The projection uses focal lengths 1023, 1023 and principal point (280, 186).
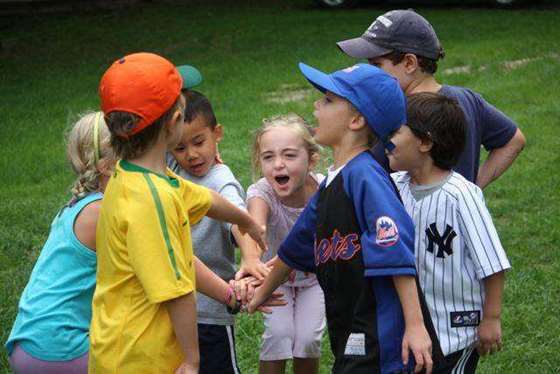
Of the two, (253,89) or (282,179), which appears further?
(253,89)

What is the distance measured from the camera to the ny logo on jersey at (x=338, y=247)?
11.1ft

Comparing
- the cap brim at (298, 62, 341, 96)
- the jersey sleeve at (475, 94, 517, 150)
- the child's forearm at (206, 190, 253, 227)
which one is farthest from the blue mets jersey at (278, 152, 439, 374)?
the jersey sleeve at (475, 94, 517, 150)

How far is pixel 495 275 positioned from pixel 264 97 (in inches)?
337

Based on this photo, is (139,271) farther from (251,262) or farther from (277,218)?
(277,218)

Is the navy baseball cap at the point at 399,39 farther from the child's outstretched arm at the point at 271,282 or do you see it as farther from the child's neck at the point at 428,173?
the child's outstretched arm at the point at 271,282

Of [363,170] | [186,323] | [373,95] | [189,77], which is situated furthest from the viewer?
[189,77]

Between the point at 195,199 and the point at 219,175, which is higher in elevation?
the point at 195,199

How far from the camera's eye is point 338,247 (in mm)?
3426

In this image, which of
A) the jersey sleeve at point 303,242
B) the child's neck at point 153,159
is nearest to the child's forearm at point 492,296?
the jersey sleeve at point 303,242

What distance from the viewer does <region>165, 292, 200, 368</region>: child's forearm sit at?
3.22 metres

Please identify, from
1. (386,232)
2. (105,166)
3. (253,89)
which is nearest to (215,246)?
(105,166)

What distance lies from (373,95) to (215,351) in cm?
146

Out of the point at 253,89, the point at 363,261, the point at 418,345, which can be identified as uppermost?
the point at 363,261

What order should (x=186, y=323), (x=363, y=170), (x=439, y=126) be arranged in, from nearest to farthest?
(x=186, y=323)
(x=363, y=170)
(x=439, y=126)
